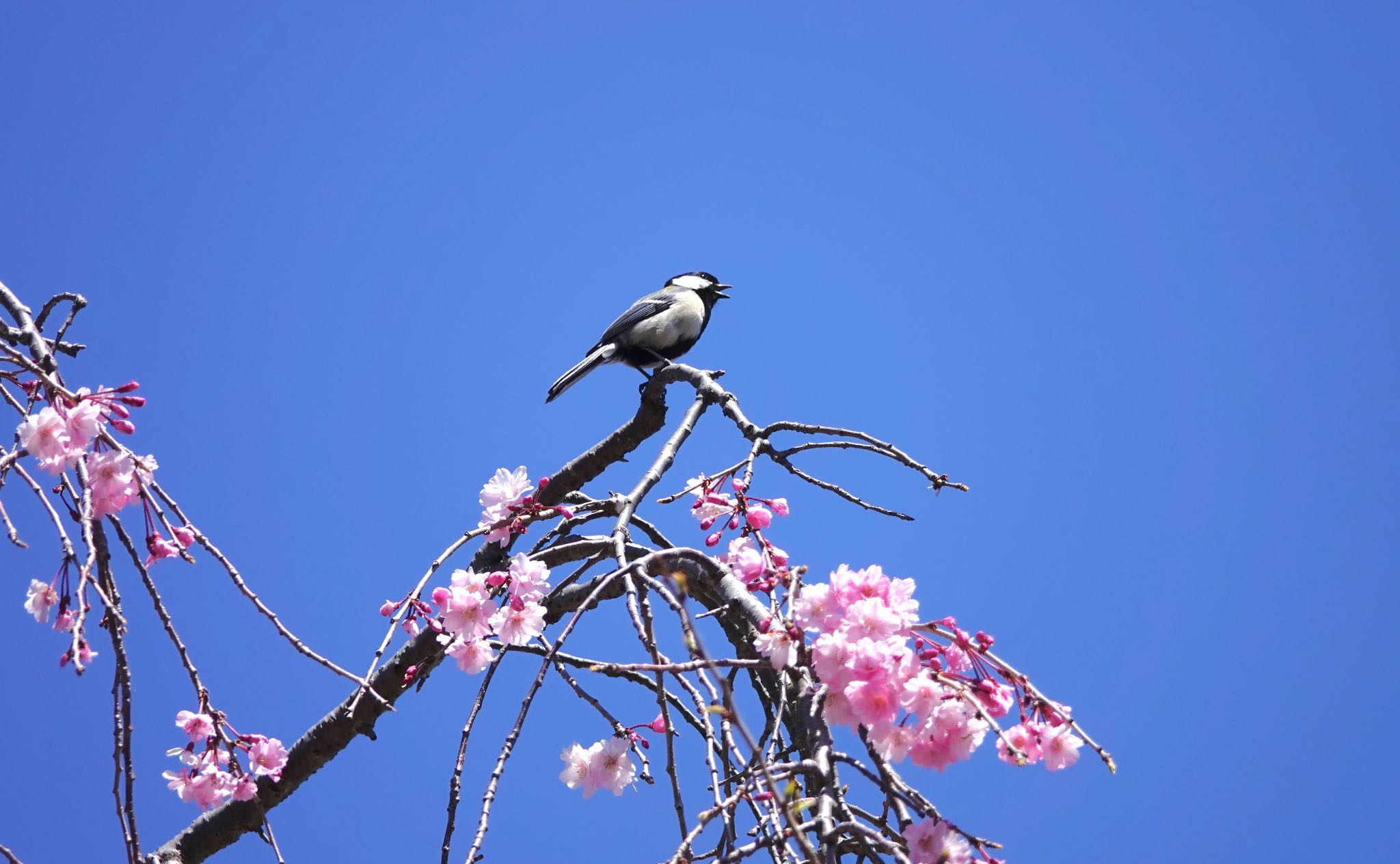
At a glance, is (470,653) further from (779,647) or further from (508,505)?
(779,647)

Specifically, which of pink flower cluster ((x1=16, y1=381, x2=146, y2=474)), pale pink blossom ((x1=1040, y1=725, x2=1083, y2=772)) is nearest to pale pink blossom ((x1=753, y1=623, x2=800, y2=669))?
pale pink blossom ((x1=1040, y1=725, x2=1083, y2=772))

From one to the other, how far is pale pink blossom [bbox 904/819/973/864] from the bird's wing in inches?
167

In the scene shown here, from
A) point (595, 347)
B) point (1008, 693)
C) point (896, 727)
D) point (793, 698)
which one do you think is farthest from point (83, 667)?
point (595, 347)

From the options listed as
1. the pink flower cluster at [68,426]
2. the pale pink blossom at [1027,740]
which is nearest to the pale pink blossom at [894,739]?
the pale pink blossom at [1027,740]

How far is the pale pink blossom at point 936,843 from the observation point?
1.34 meters

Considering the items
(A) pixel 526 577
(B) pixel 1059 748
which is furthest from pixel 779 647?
(A) pixel 526 577

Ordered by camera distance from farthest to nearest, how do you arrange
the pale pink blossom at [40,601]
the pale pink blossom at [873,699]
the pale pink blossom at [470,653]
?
1. the pale pink blossom at [470,653]
2. the pale pink blossom at [40,601]
3. the pale pink blossom at [873,699]

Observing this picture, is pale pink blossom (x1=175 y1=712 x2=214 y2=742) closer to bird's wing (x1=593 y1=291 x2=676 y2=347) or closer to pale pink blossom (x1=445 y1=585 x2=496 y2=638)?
pale pink blossom (x1=445 y1=585 x2=496 y2=638)

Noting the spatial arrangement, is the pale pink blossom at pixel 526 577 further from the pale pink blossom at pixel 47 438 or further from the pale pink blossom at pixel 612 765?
the pale pink blossom at pixel 47 438

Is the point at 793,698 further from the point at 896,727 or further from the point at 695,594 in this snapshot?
the point at 695,594

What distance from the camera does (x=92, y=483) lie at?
1.62 metres

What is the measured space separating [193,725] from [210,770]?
12cm

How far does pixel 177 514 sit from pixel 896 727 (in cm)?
111

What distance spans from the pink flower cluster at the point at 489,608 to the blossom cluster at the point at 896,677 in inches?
23.0
